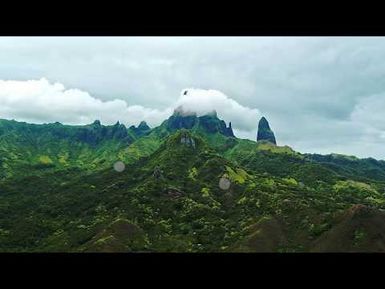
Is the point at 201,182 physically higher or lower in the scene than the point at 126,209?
higher

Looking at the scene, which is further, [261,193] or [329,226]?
[261,193]
